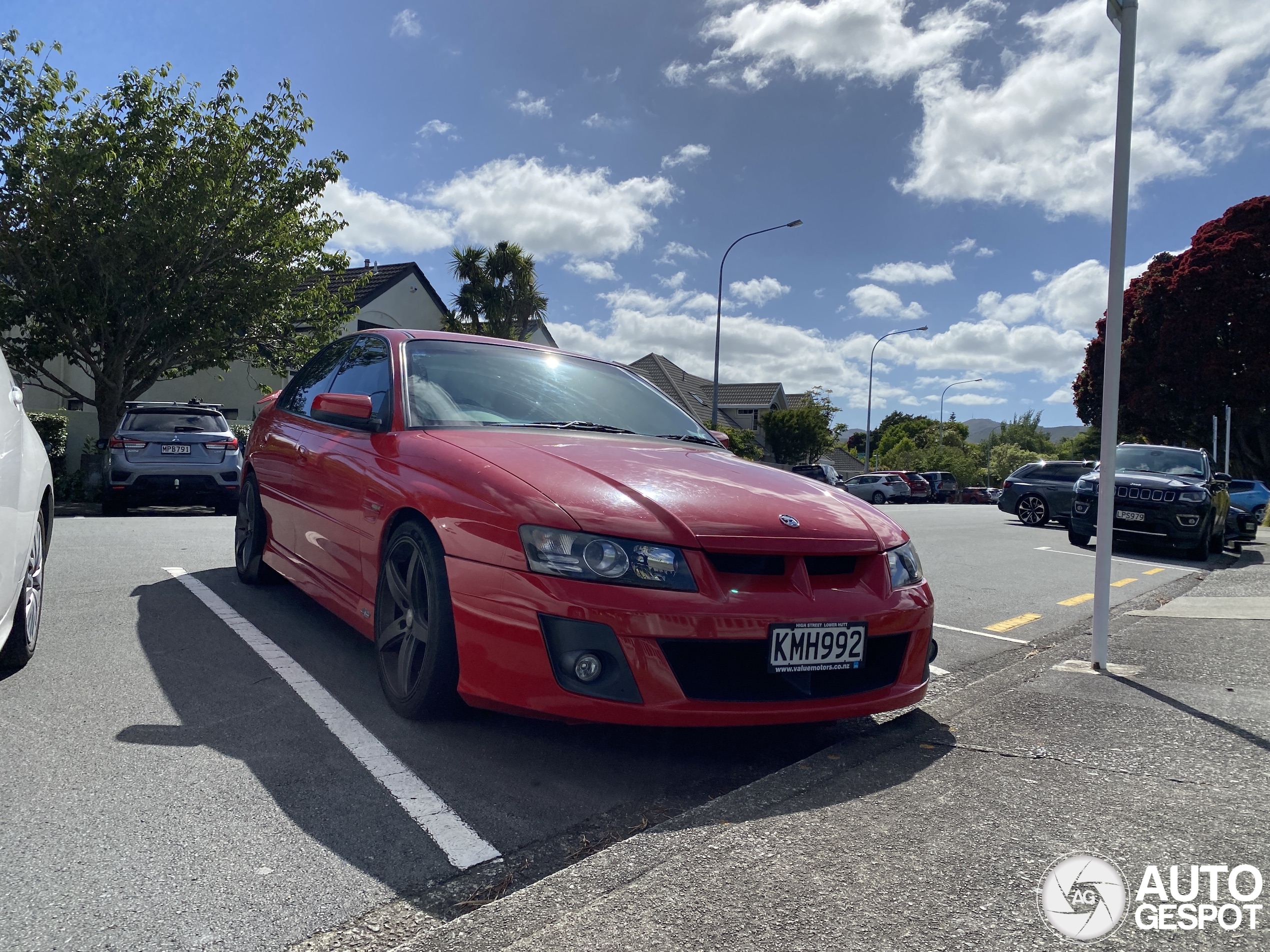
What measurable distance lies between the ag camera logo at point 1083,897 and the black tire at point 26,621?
140 inches

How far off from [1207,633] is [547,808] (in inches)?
185

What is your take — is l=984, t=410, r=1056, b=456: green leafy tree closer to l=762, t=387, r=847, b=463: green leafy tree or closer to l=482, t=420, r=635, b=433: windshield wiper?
l=762, t=387, r=847, b=463: green leafy tree

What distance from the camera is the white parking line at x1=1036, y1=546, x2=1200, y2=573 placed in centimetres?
1027

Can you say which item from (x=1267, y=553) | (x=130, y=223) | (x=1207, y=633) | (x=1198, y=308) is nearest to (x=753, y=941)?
(x=1207, y=633)

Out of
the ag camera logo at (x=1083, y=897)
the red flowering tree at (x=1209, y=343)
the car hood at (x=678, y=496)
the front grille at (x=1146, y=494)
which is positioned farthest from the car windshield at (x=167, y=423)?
the red flowering tree at (x=1209, y=343)

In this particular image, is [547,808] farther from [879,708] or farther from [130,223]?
[130,223]

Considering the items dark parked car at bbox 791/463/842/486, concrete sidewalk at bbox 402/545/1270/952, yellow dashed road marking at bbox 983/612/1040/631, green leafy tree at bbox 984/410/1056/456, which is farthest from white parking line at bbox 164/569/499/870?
green leafy tree at bbox 984/410/1056/456

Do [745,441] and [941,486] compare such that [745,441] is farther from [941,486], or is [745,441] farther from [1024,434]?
[1024,434]

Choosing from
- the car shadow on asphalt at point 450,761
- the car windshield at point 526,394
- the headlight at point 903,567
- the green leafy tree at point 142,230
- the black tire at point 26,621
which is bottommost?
the car shadow on asphalt at point 450,761

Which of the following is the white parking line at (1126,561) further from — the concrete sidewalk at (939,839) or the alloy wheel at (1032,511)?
the concrete sidewalk at (939,839)

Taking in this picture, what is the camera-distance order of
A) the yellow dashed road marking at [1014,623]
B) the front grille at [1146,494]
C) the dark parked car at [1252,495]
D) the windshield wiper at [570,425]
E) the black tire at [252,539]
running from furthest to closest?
the dark parked car at [1252,495] < the front grille at [1146,494] < the yellow dashed road marking at [1014,623] < the black tire at [252,539] < the windshield wiper at [570,425]

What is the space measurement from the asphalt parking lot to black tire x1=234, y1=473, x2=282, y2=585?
0.51m

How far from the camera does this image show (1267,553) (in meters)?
13.4

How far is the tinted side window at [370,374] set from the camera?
406 cm
